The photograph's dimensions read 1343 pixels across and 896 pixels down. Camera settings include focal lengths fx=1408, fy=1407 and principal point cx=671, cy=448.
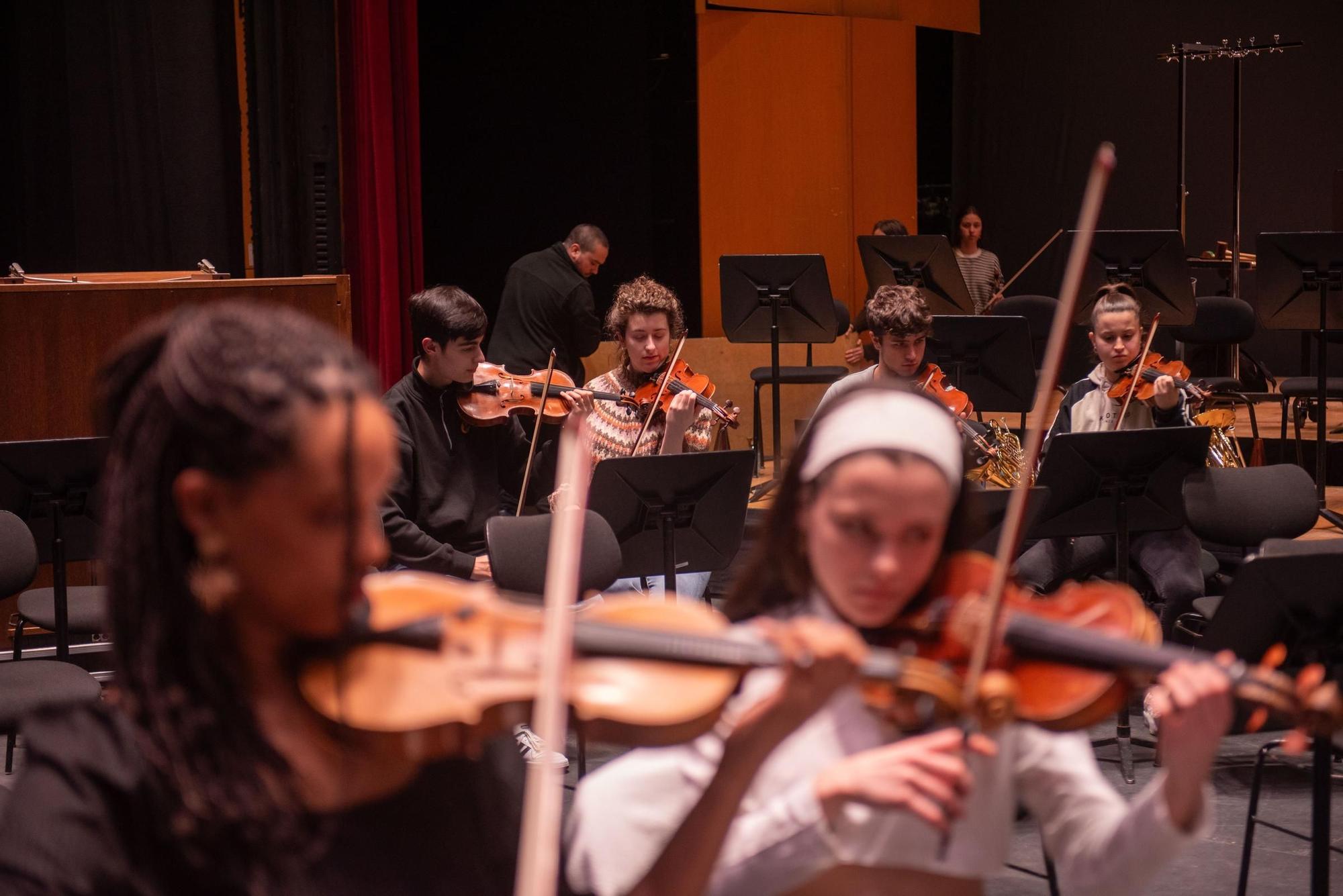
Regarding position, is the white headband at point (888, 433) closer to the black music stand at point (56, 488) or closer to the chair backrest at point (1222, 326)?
the black music stand at point (56, 488)

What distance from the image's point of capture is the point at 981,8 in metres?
10.1

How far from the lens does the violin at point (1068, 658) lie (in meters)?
1.07

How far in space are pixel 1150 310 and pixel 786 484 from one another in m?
5.00

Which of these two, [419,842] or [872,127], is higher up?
[872,127]

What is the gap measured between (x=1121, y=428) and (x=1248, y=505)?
25.0 inches

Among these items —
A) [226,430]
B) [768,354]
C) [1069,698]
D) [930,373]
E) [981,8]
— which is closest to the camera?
[226,430]

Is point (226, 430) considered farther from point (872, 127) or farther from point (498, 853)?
point (872, 127)

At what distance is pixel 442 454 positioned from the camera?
3.93 metres

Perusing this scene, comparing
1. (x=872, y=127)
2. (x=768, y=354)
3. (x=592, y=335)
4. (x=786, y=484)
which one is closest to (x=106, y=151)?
(x=592, y=335)

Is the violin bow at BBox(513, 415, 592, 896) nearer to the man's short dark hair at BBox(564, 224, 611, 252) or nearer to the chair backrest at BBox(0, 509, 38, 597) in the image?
the chair backrest at BBox(0, 509, 38, 597)

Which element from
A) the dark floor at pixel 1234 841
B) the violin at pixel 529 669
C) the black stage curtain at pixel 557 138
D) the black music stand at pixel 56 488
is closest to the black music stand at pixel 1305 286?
the dark floor at pixel 1234 841

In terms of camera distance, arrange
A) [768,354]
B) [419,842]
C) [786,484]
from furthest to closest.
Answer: [768,354]
[786,484]
[419,842]

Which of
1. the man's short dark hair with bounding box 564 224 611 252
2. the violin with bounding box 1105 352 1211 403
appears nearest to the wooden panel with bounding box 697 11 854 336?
the man's short dark hair with bounding box 564 224 611 252

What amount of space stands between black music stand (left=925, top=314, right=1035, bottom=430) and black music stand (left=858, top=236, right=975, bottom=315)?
1.10 meters
